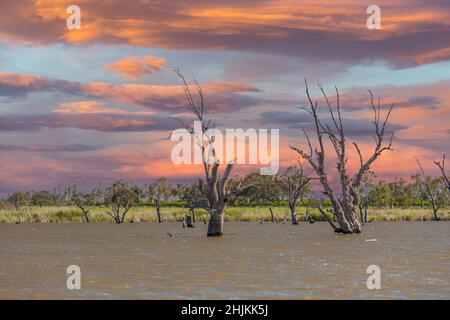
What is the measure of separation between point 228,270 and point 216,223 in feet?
90.1

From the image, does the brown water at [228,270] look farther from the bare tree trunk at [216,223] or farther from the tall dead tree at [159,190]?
the tall dead tree at [159,190]

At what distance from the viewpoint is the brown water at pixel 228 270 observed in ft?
79.5

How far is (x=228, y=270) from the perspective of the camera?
3150cm

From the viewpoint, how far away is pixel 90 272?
1235 inches

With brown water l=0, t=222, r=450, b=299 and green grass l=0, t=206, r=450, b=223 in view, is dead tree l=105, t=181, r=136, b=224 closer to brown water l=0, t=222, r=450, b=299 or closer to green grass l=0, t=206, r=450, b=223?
green grass l=0, t=206, r=450, b=223

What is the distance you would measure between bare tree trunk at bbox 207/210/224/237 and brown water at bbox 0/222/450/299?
733 centimetres

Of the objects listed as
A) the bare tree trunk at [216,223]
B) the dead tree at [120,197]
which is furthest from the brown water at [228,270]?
the dead tree at [120,197]

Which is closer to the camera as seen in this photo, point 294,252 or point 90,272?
point 90,272

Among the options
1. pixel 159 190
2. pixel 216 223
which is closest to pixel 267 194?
pixel 159 190

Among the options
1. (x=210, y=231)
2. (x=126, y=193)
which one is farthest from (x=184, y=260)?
(x=126, y=193)

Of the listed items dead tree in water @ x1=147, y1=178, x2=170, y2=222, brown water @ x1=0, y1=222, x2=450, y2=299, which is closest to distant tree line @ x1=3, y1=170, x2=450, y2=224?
dead tree in water @ x1=147, y1=178, x2=170, y2=222

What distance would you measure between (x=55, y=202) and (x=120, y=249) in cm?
15508
